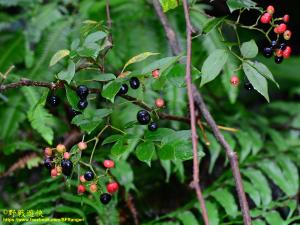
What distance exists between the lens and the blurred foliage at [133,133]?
1.94 metres

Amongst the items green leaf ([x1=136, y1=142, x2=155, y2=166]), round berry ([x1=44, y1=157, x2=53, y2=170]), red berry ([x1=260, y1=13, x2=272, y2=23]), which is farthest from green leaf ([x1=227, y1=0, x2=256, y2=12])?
round berry ([x1=44, y1=157, x2=53, y2=170])

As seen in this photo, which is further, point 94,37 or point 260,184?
point 260,184

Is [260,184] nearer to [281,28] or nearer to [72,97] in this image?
[281,28]

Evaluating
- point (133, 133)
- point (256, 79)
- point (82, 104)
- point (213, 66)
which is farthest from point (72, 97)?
point (133, 133)

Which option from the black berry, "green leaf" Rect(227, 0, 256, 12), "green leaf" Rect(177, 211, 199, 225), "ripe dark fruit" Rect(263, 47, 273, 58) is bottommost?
"green leaf" Rect(177, 211, 199, 225)

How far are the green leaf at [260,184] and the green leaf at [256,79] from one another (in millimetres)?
852

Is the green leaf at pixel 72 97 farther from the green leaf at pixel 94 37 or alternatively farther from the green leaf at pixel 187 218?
the green leaf at pixel 187 218

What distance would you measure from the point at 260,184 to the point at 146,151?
0.98m

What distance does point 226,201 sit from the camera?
195 centimetres

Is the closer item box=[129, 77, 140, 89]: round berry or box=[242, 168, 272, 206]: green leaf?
box=[129, 77, 140, 89]: round berry

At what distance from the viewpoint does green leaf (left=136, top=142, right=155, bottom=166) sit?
4.12 ft

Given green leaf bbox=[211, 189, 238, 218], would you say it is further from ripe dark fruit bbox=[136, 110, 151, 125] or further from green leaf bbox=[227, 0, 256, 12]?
green leaf bbox=[227, 0, 256, 12]

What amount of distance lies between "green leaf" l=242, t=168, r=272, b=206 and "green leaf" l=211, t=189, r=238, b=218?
14cm

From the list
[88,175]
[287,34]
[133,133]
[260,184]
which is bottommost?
[260,184]
